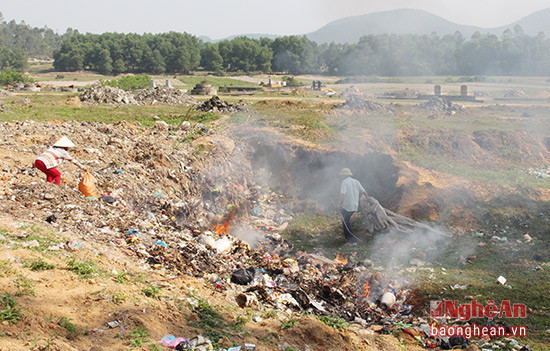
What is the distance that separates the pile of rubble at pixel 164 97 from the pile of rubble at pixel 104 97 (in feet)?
2.47

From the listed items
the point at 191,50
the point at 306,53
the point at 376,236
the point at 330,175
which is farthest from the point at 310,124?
the point at 191,50

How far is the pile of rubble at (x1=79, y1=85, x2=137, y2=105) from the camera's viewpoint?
750 inches

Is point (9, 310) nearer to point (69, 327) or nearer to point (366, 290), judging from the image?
point (69, 327)

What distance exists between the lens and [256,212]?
380 inches

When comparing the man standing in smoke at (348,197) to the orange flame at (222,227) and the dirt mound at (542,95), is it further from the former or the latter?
the dirt mound at (542,95)

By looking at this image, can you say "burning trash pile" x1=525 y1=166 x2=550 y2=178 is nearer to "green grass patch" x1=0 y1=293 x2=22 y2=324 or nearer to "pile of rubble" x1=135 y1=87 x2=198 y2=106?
"green grass patch" x1=0 y1=293 x2=22 y2=324

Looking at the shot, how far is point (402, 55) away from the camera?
30.8 m

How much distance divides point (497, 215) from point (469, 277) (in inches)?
99.1

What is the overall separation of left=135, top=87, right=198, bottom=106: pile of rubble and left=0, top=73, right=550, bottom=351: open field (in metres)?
3.50

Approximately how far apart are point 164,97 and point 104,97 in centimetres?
267

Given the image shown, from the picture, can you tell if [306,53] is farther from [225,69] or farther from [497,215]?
[497,215]

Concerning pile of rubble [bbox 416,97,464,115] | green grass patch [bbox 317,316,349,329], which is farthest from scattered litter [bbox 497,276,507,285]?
pile of rubble [bbox 416,97,464,115]

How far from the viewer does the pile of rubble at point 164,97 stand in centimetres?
2011

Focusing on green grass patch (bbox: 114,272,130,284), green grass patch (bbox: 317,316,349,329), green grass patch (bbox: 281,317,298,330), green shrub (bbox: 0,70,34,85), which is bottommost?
green grass patch (bbox: 317,316,349,329)
